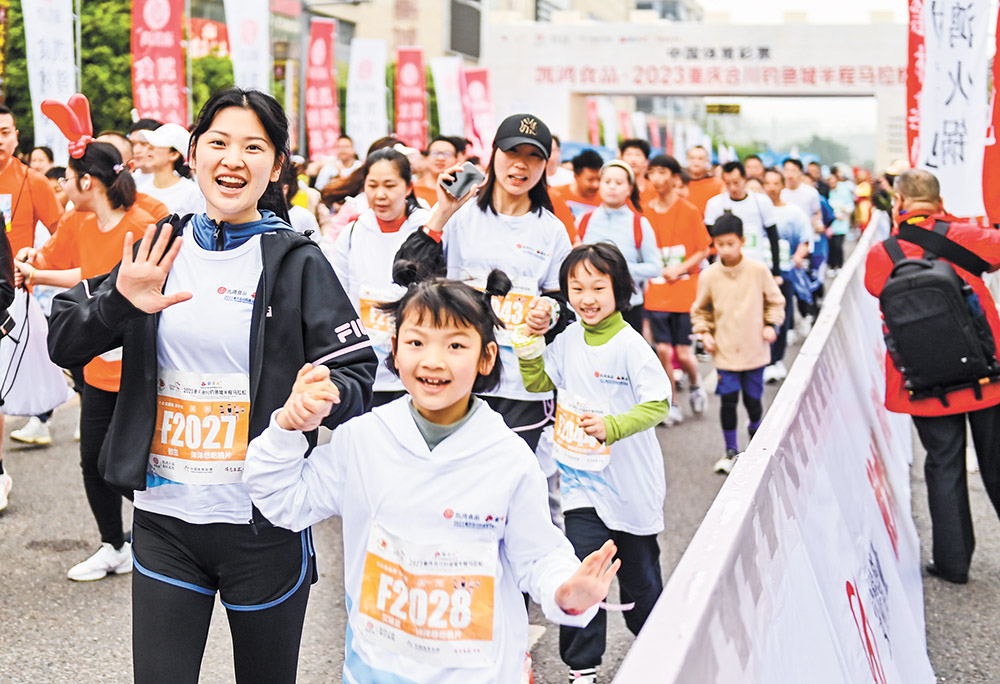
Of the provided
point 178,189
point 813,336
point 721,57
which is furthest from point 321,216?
point 721,57

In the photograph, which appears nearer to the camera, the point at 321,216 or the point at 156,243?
the point at 156,243

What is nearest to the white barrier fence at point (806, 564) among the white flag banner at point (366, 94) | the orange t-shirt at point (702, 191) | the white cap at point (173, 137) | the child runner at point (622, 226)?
the child runner at point (622, 226)

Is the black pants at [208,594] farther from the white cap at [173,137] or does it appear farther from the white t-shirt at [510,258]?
the white t-shirt at [510,258]

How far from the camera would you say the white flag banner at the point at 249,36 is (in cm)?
1753

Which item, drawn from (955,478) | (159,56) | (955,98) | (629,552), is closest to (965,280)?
(955,478)

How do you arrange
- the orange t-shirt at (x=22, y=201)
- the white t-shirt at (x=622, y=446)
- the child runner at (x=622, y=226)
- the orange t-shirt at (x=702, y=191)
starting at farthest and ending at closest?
the orange t-shirt at (x=702, y=191) < the child runner at (x=622, y=226) < the orange t-shirt at (x=22, y=201) < the white t-shirt at (x=622, y=446)

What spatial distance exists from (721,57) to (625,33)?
10.8 feet

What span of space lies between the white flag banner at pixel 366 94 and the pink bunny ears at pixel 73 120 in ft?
52.1

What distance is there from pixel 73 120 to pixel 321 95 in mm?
16881

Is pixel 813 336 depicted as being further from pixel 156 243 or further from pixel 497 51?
pixel 497 51

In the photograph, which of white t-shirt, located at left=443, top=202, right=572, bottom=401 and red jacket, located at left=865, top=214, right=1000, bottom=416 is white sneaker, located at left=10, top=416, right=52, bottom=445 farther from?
red jacket, located at left=865, top=214, right=1000, bottom=416

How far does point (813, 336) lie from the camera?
5277mm

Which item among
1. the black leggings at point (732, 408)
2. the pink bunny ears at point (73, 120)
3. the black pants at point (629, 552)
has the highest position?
the pink bunny ears at point (73, 120)

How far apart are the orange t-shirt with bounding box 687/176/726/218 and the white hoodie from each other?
996 centimetres
